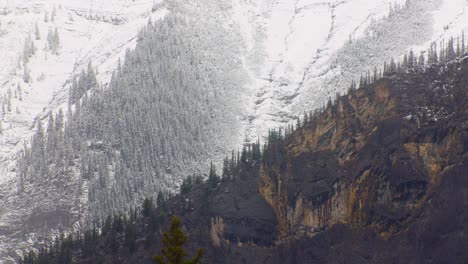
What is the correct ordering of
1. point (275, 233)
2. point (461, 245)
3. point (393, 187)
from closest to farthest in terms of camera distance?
point (461, 245)
point (393, 187)
point (275, 233)

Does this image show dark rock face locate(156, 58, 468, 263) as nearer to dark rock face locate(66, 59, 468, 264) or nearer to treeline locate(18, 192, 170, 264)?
dark rock face locate(66, 59, 468, 264)

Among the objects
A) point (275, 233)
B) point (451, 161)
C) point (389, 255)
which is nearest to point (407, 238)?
point (389, 255)

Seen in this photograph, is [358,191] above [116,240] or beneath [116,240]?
above

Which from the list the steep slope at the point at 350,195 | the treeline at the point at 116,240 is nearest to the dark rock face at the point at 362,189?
the steep slope at the point at 350,195

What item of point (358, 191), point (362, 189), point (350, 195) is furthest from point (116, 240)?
point (362, 189)

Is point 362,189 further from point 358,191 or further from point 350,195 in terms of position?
point 350,195

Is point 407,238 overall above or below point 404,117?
below

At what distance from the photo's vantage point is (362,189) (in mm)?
174625

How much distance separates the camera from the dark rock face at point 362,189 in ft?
548

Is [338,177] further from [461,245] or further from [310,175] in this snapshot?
[461,245]

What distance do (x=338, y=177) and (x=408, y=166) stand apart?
45.7 feet

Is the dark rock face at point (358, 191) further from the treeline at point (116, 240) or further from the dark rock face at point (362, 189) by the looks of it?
the treeline at point (116, 240)

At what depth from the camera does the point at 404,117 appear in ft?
579

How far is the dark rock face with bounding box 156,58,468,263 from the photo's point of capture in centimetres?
16700
